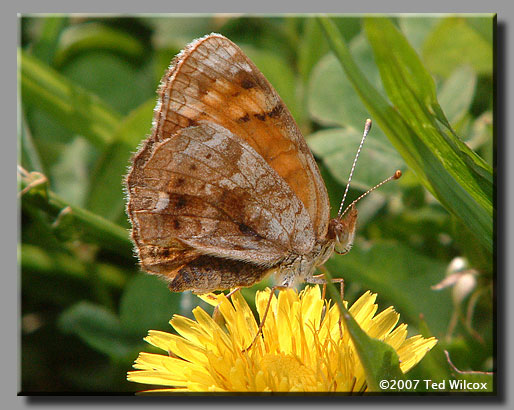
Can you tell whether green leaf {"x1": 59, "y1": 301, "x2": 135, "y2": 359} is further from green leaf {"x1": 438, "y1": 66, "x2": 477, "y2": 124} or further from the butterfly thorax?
green leaf {"x1": 438, "y1": 66, "x2": 477, "y2": 124}

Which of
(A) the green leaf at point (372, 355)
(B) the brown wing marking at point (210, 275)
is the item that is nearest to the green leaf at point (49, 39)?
(B) the brown wing marking at point (210, 275)

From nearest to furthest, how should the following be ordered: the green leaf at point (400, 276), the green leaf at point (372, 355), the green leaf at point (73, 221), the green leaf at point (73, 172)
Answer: the green leaf at point (372, 355), the green leaf at point (73, 221), the green leaf at point (400, 276), the green leaf at point (73, 172)

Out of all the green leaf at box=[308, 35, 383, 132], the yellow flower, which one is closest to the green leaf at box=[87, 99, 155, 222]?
the green leaf at box=[308, 35, 383, 132]

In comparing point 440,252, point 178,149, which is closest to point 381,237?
point 440,252

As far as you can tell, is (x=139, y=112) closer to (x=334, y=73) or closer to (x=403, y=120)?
(x=334, y=73)

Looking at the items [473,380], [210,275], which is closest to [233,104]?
[210,275]

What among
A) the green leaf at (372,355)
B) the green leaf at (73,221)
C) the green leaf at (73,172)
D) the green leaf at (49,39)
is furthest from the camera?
the green leaf at (73,172)

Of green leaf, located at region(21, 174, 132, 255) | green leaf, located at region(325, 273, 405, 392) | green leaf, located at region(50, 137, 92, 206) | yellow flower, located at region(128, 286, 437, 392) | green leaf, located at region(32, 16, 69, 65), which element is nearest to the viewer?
green leaf, located at region(325, 273, 405, 392)

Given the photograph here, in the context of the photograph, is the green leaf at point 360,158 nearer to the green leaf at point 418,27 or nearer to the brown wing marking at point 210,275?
the green leaf at point 418,27
